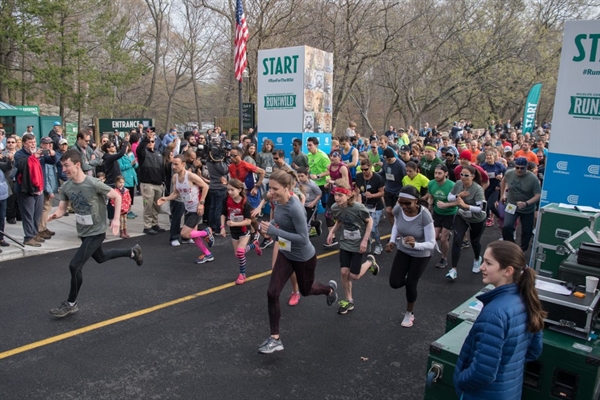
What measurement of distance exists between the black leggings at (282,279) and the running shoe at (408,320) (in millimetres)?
1223

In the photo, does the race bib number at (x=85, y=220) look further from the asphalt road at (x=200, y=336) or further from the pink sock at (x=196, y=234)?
the pink sock at (x=196, y=234)

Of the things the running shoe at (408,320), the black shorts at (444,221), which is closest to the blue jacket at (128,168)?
the black shorts at (444,221)

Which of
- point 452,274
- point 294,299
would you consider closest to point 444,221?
point 452,274

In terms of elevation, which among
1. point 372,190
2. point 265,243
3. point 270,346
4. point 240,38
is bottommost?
point 270,346

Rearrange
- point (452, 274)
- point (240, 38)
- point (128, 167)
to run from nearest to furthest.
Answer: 1. point (452, 274)
2. point (128, 167)
3. point (240, 38)

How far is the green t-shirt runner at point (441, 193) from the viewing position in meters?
7.55

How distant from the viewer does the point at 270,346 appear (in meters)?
4.87

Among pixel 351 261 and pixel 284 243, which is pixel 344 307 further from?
pixel 284 243

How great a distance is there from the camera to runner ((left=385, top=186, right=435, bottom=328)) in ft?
17.7

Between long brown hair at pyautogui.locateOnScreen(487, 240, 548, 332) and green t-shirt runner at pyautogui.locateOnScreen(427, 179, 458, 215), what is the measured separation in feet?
15.7

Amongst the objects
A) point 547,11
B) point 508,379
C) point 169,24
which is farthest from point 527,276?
point 169,24

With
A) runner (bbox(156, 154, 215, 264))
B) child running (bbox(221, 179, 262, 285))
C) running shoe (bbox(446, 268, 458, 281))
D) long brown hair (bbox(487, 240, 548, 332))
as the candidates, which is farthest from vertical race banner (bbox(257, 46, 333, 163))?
long brown hair (bbox(487, 240, 548, 332))

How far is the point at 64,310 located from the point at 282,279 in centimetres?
283

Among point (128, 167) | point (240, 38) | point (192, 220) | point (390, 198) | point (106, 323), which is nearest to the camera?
point (106, 323)
